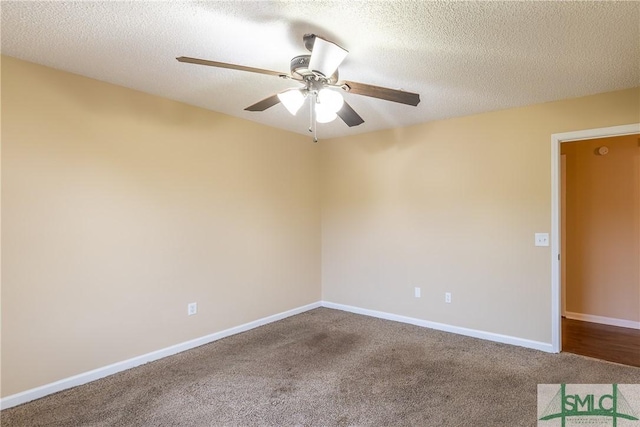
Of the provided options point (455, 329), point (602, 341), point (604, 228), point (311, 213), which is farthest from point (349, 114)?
point (604, 228)

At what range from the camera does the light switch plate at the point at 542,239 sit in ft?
10.6

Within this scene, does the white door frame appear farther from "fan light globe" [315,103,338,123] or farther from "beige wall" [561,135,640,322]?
"fan light globe" [315,103,338,123]

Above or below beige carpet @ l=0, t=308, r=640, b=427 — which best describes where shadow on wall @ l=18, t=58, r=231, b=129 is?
above

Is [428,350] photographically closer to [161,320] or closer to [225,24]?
[161,320]

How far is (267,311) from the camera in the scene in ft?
13.4

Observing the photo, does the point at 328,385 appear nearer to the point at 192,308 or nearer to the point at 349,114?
the point at 192,308

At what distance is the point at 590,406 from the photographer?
7.48 feet

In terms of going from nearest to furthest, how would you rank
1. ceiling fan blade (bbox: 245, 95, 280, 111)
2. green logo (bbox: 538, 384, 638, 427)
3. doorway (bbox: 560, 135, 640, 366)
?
green logo (bbox: 538, 384, 638, 427), ceiling fan blade (bbox: 245, 95, 280, 111), doorway (bbox: 560, 135, 640, 366)

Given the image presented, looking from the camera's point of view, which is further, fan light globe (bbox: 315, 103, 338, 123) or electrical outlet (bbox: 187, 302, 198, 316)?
electrical outlet (bbox: 187, 302, 198, 316)

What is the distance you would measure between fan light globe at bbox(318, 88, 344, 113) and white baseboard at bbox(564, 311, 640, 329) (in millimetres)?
4211

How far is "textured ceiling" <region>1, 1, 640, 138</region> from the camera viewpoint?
70.4 inches

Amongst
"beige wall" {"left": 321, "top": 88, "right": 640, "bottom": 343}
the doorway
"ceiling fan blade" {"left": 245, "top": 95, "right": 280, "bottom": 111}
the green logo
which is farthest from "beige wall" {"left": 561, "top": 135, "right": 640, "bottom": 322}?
"ceiling fan blade" {"left": 245, "top": 95, "right": 280, "bottom": 111}

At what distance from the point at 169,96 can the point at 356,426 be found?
2970 millimetres

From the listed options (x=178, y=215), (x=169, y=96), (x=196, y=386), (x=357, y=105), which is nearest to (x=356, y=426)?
(x=196, y=386)
